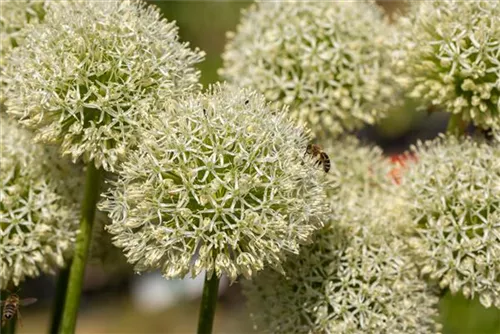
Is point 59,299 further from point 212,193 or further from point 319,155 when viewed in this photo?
point 319,155

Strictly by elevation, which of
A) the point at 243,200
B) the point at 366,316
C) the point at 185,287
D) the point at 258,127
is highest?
the point at 185,287

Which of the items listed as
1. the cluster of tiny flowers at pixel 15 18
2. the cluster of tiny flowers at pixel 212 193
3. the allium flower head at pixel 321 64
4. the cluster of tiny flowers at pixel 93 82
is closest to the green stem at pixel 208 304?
the cluster of tiny flowers at pixel 212 193

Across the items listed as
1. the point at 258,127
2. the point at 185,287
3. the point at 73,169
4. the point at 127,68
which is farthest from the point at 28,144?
the point at 185,287

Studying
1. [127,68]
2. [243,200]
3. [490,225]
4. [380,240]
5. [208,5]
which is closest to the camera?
[243,200]

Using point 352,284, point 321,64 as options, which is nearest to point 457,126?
point 321,64

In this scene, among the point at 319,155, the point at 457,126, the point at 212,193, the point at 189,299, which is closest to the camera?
the point at 212,193

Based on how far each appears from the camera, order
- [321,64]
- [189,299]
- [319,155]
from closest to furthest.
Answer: [319,155] → [321,64] → [189,299]

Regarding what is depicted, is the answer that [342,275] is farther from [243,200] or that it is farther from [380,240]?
[243,200]
